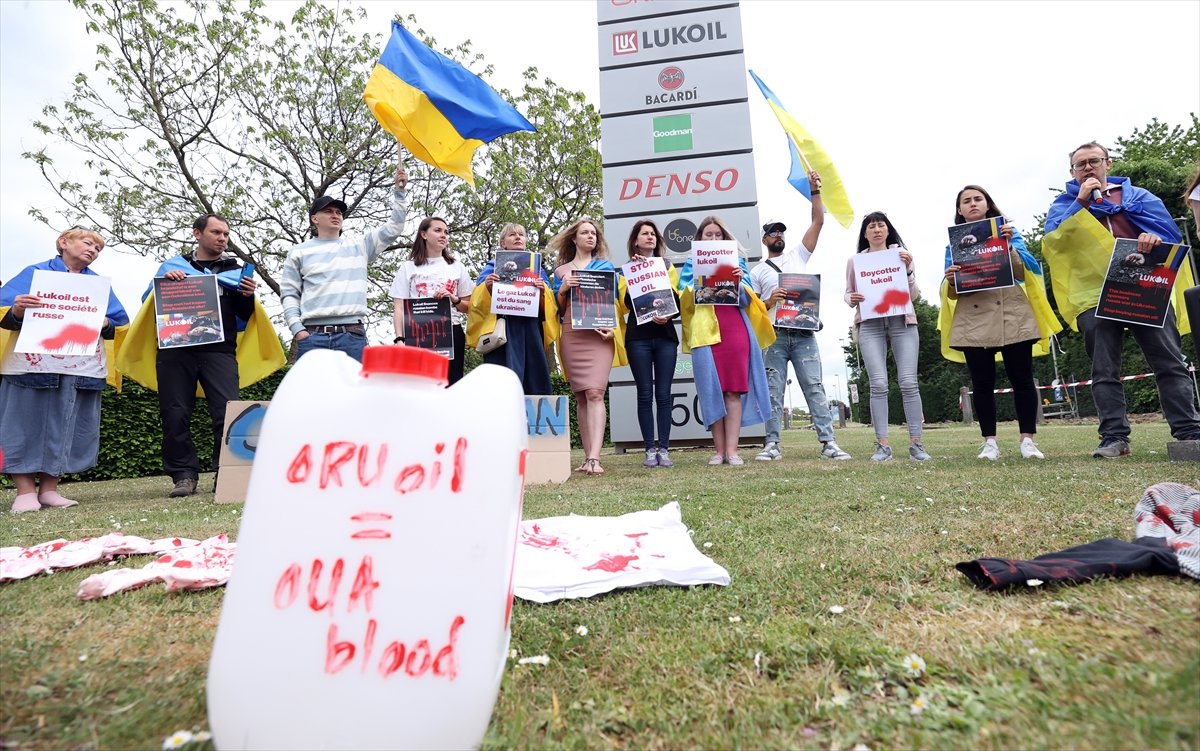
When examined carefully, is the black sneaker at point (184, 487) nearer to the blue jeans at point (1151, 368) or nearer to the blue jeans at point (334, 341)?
the blue jeans at point (334, 341)

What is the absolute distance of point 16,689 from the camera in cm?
118

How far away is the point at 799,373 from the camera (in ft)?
20.3

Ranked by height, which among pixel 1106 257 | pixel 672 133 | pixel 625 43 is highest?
pixel 625 43

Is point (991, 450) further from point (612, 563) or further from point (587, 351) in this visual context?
point (612, 563)

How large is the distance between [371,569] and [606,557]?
48.6 inches

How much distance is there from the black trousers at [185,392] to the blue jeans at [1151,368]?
20.5 feet

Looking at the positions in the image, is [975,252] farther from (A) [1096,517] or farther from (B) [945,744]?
(B) [945,744]

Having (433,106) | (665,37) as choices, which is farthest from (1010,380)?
(665,37)

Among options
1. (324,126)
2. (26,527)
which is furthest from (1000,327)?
(324,126)

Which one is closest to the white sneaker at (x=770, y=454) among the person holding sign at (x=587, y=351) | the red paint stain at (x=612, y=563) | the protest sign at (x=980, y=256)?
the person holding sign at (x=587, y=351)

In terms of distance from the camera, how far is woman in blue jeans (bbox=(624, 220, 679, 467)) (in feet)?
18.2

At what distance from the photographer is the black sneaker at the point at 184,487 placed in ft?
15.4

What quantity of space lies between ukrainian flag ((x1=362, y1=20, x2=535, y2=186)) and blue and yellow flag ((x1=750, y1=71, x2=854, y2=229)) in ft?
8.43

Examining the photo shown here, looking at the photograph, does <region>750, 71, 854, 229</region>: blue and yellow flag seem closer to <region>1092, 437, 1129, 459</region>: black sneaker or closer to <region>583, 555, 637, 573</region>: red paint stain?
<region>1092, 437, 1129, 459</region>: black sneaker
